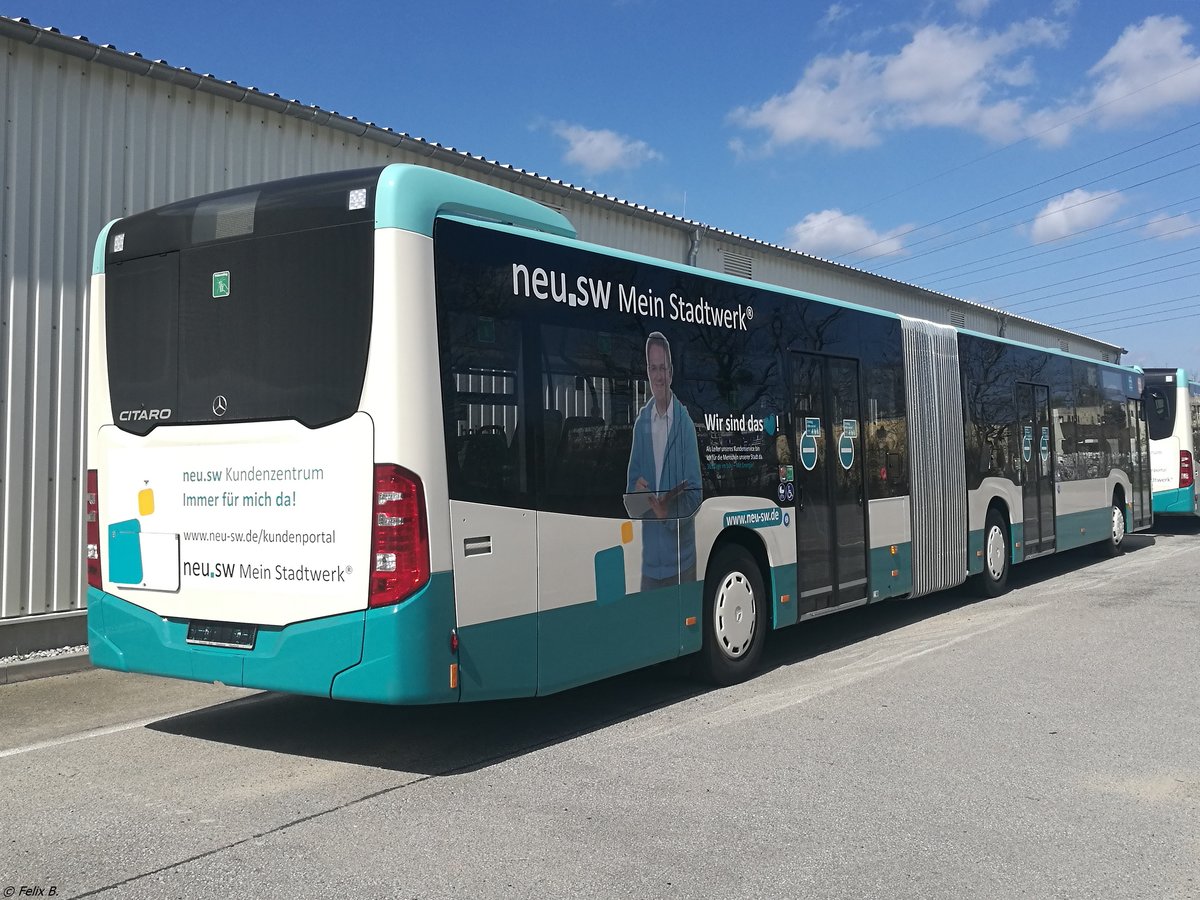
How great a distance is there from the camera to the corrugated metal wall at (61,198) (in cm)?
858

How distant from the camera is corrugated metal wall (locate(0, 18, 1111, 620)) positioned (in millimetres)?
8578

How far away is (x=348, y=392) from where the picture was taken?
5344 mm

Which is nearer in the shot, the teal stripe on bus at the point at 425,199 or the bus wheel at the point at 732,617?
the teal stripe on bus at the point at 425,199

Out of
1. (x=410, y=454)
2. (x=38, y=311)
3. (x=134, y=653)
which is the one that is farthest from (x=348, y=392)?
(x=38, y=311)

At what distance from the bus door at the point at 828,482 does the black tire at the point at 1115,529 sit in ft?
27.9

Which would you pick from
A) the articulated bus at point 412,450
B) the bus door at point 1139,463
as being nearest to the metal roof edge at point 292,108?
the articulated bus at point 412,450

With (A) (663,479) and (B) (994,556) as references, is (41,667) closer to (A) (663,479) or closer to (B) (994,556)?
(A) (663,479)

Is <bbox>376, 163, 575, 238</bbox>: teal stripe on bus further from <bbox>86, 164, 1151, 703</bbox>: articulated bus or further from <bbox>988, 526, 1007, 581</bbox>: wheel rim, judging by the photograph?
<bbox>988, 526, 1007, 581</bbox>: wheel rim

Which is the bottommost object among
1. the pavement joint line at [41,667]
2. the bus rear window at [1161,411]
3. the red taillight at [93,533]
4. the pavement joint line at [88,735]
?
the pavement joint line at [88,735]

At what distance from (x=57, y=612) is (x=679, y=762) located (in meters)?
5.86

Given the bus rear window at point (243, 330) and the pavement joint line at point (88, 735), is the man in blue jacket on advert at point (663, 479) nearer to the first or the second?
the bus rear window at point (243, 330)

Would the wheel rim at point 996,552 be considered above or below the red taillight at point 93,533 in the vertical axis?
below

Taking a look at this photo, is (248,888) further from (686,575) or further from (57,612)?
(57,612)

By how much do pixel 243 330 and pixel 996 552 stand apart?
379 inches
